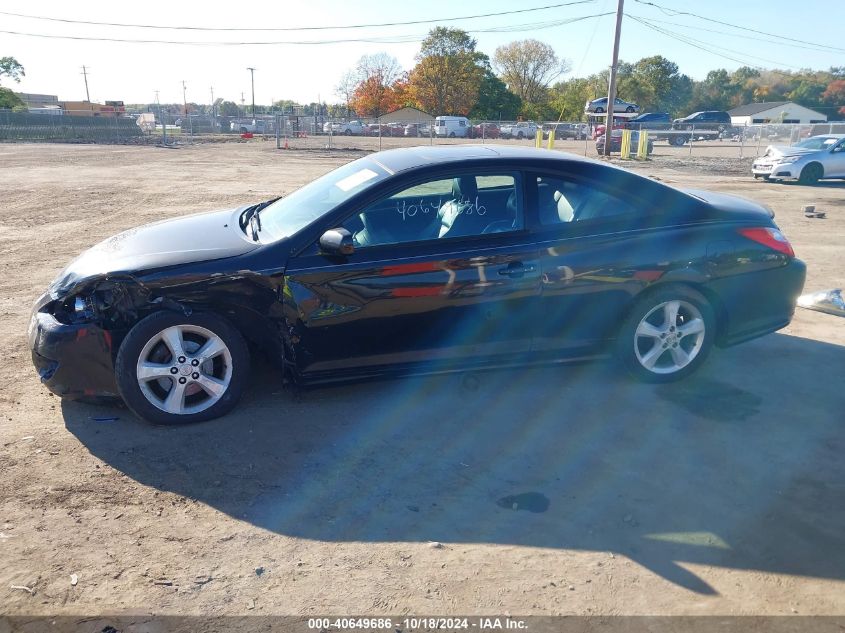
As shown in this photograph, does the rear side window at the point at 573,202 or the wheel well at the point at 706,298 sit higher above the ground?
the rear side window at the point at 573,202

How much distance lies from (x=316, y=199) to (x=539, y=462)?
237 centimetres

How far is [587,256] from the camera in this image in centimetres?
450

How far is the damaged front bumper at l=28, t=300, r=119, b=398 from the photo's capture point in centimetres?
403

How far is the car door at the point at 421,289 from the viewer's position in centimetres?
417

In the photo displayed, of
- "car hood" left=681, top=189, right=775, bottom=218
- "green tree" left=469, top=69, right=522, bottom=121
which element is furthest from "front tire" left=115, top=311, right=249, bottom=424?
"green tree" left=469, top=69, right=522, bottom=121

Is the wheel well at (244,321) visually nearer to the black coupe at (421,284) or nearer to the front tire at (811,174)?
the black coupe at (421,284)

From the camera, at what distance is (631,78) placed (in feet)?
289

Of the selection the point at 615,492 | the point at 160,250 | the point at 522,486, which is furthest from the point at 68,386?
the point at 615,492

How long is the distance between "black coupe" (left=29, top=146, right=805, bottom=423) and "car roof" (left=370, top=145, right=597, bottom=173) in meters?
0.03

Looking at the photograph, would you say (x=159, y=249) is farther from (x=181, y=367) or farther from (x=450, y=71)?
(x=450, y=71)

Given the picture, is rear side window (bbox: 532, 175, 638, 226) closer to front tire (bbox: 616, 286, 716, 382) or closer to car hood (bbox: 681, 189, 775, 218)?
front tire (bbox: 616, 286, 716, 382)

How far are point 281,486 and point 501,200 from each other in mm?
2297

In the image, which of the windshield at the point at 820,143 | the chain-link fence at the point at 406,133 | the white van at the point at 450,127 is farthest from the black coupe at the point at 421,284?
the white van at the point at 450,127

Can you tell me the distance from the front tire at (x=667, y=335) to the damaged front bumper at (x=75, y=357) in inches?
130
